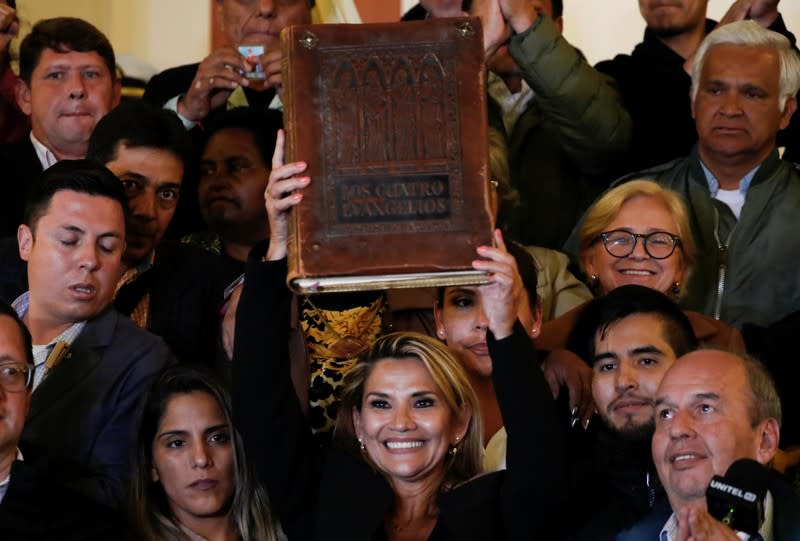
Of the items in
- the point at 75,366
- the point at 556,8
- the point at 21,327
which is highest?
the point at 556,8

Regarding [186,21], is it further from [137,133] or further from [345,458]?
[345,458]

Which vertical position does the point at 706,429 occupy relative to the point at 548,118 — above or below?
below

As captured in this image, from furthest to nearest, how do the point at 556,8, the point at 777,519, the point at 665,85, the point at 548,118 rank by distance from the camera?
the point at 556,8 < the point at 665,85 < the point at 548,118 < the point at 777,519

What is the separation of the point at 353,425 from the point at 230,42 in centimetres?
214

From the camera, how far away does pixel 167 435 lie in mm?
4648

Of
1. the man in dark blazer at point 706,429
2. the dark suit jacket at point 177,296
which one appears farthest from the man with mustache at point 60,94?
the man in dark blazer at point 706,429

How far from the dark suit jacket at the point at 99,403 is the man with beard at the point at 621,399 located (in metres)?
1.13

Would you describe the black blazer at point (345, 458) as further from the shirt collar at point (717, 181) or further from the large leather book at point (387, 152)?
the shirt collar at point (717, 181)

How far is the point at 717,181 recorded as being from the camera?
220 inches

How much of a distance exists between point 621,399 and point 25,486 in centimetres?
148

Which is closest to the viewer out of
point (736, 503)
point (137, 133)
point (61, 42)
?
point (736, 503)

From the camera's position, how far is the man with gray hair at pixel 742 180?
17.6ft

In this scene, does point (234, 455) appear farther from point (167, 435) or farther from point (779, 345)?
point (779, 345)

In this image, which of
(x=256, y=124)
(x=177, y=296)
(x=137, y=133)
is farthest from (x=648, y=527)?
(x=256, y=124)
